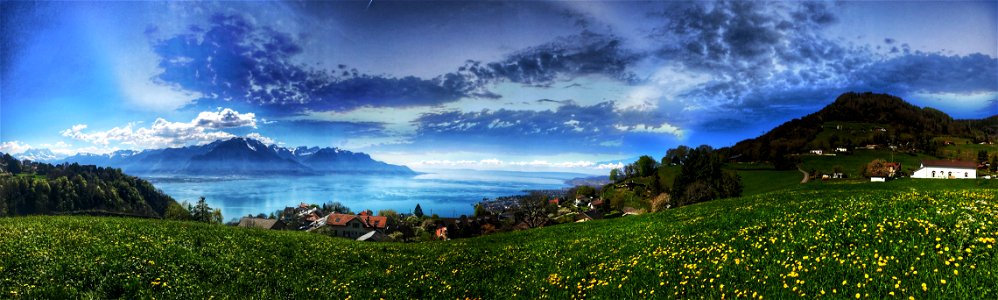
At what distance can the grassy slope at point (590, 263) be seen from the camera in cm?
697

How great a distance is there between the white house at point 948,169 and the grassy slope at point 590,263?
134780 millimetres

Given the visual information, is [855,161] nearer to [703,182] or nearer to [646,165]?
[646,165]

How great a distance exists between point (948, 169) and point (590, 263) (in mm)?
145705

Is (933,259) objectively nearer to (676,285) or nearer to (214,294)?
(676,285)

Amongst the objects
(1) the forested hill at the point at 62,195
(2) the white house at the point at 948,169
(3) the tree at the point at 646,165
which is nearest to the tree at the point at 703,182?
(2) the white house at the point at 948,169

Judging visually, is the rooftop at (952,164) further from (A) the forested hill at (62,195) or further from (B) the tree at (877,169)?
(A) the forested hill at (62,195)

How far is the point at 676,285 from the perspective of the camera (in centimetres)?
830

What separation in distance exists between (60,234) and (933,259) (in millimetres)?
24563

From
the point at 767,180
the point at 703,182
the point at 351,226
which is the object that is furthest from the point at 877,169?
the point at 351,226

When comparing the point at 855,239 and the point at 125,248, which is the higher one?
the point at 855,239

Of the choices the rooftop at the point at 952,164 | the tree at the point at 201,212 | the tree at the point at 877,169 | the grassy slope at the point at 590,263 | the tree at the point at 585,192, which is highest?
the rooftop at the point at 952,164

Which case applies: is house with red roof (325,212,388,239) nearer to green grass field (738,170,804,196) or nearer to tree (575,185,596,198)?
tree (575,185,596,198)

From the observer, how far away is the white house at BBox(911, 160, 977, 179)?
106 metres

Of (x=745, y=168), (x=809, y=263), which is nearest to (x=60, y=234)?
(x=809, y=263)
